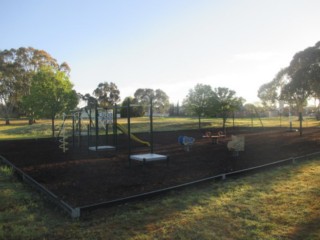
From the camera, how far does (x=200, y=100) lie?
109ft

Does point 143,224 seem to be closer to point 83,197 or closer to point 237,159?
point 83,197

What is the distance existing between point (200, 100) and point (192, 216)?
28.7 meters

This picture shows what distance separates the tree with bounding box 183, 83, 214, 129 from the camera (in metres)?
32.7

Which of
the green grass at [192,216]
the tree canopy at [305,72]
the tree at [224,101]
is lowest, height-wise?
the green grass at [192,216]

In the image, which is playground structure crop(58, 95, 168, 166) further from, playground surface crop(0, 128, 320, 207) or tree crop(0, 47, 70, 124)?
tree crop(0, 47, 70, 124)

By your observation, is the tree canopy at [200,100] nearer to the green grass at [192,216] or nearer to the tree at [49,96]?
the tree at [49,96]

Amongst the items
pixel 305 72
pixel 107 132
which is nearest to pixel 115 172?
pixel 107 132

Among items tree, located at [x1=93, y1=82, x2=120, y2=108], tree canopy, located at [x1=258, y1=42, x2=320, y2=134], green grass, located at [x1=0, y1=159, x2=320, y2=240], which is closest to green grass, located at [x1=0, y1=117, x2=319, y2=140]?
tree canopy, located at [x1=258, y1=42, x2=320, y2=134]

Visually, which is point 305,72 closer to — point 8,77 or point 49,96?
point 49,96

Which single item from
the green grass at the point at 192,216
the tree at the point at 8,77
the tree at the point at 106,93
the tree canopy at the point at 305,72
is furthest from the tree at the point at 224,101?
the tree at the point at 106,93

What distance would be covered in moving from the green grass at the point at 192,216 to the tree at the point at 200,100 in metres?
25.8

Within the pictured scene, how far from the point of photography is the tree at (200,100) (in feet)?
107

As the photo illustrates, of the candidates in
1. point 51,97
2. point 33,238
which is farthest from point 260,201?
point 51,97

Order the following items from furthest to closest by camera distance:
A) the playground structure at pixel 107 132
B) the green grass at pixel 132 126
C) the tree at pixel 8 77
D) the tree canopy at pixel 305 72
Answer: the tree at pixel 8 77, the tree canopy at pixel 305 72, the green grass at pixel 132 126, the playground structure at pixel 107 132
